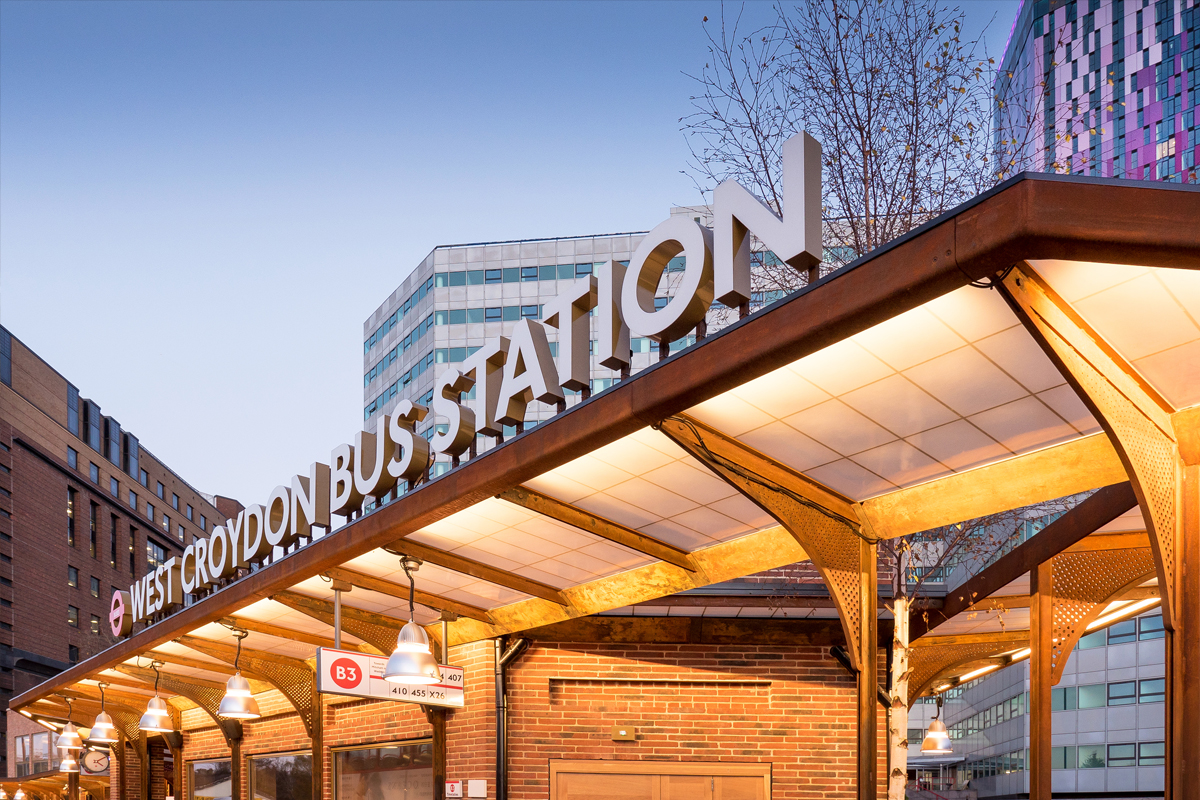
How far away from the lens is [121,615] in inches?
720

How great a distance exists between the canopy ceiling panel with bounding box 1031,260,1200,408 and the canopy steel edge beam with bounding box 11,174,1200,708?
317 mm

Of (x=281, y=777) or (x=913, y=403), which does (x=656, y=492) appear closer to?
(x=913, y=403)

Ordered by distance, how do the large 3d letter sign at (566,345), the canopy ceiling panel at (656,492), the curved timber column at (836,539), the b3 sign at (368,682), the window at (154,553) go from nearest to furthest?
the large 3d letter sign at (566,345)
the curved timber column at (836,539)
the canopy ceiling panel at (656,492)
the b3 sign at (368,682)
the window at (154,553)

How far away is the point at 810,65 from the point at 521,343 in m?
5.25

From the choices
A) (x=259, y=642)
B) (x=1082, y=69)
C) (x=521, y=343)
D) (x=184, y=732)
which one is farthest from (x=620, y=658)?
(x=1082, y=69)

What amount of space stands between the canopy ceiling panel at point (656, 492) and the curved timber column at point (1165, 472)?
262cm

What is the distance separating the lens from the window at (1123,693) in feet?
184

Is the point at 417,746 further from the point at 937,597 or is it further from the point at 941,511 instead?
the point at 941,511

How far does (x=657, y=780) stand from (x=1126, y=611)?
206 inches

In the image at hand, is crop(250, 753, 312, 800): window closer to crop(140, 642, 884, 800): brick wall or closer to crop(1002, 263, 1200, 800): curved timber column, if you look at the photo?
crop(140, 642, 884, 800): brick wall

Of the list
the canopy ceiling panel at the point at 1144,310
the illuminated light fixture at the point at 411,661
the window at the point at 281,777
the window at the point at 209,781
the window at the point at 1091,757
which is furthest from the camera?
the window at the point at 1091,757

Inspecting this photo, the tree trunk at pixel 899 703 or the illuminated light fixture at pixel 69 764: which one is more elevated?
Result: the tree trunk at pixel 899 703

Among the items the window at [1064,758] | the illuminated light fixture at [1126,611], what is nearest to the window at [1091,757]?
the window at [1064,758]

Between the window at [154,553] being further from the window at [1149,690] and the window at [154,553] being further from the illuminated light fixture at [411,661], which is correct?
the illuminated light fixture at [411,661]
